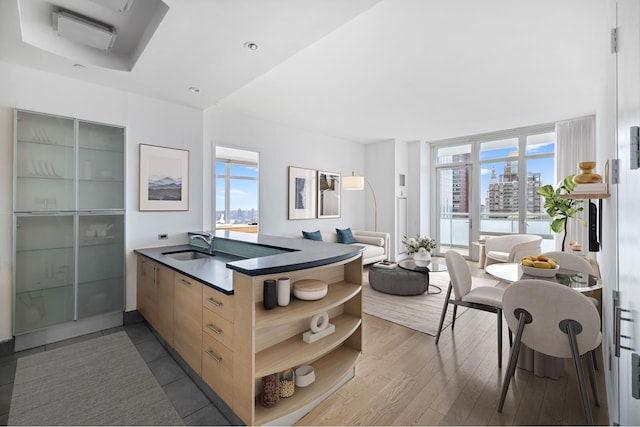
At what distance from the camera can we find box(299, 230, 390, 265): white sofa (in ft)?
18.0

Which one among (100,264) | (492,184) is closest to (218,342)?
(100,264)

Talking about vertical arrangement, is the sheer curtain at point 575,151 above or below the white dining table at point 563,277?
above

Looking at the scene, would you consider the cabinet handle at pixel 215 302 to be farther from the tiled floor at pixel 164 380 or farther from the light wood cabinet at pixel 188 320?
the tiled floor at pixel 164 380

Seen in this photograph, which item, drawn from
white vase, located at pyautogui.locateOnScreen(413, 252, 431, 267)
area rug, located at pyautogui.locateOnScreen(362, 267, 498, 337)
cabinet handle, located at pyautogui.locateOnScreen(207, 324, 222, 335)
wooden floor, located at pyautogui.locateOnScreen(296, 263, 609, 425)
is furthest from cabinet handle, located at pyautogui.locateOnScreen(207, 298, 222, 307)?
white vase, located at pyautogui.locateOnScreen(413, 252, 431, 267)

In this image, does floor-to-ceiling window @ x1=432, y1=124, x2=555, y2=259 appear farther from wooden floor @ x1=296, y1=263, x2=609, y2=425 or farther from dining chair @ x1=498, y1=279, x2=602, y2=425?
dining chair @ x1=498, y1=279, x2=602, y2=425

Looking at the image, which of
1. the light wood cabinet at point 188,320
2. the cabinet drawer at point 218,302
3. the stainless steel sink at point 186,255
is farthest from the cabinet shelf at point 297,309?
the stainless steel sink at point 186,255

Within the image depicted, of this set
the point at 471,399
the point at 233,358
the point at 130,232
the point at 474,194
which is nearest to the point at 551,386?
the point at 471,399

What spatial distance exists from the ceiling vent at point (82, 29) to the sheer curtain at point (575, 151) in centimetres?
694

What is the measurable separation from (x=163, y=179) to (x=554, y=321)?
3.96 metres

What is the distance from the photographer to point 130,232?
321 centimetres

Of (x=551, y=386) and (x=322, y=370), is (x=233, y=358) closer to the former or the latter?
(x=322, y=370)

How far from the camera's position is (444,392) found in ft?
6.48

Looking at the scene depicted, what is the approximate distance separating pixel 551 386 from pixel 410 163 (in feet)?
18.8

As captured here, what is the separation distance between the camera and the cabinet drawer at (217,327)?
5.45ft
